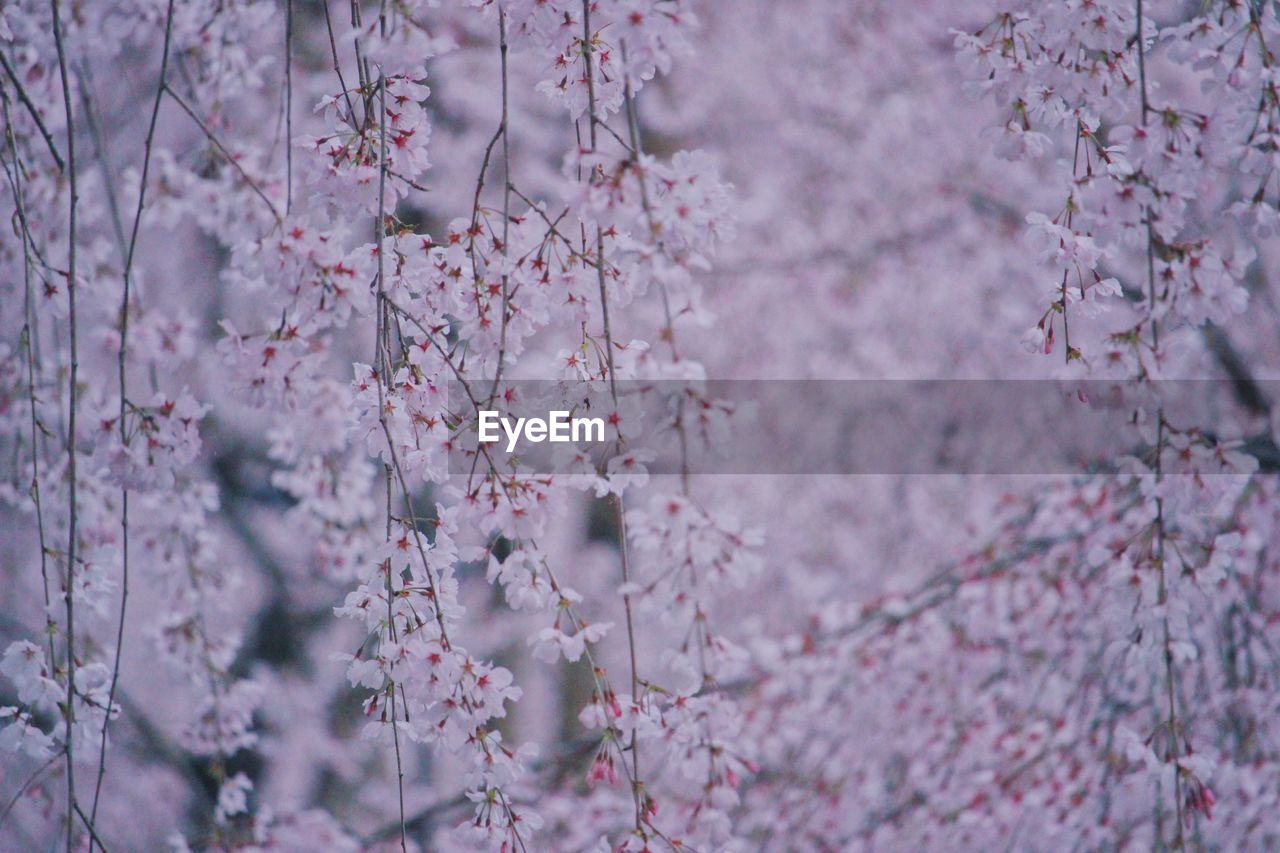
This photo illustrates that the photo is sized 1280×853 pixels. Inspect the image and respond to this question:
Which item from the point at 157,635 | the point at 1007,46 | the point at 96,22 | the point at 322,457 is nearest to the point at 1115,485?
the point at 1007,46

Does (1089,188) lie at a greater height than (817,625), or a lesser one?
greater

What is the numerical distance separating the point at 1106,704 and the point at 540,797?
2058 mm

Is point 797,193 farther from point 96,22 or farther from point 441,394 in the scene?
point 441,394

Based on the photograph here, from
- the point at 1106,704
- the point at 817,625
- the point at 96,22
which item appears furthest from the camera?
the point at 817,625

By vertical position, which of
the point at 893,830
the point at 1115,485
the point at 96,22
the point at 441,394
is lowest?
the point at 893,830

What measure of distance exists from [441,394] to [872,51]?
540 cm

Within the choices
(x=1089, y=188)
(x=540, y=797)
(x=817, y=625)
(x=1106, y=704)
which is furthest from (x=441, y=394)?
(x=817, y=625)

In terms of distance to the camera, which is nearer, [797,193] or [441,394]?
[441,394]

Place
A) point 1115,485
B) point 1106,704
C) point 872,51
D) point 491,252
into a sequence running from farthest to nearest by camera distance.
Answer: point 872,51 → point 1115,485 → point 1106,704 → point 491,252

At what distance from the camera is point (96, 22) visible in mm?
2453

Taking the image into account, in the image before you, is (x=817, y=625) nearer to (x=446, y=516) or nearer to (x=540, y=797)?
(x=540, y=797)
